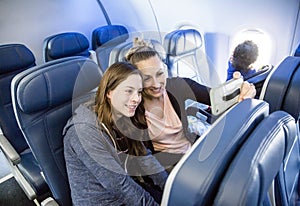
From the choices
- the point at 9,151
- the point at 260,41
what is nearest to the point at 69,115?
the point at 9,151

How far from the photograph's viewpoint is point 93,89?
4.11ft

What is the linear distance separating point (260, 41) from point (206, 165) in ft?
6.58

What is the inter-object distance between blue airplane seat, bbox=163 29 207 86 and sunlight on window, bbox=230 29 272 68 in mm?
353

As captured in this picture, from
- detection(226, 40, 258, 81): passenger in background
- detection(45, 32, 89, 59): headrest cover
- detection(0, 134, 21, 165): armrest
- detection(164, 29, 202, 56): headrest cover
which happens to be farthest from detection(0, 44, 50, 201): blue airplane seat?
detection(226, 40, 258, 81): passenger in background

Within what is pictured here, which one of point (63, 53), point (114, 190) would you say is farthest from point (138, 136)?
point (63, 53)

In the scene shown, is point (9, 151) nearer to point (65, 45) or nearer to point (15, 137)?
point (15, 137)

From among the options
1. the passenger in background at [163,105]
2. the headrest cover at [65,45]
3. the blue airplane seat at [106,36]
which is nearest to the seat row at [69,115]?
the passenger in background at [163,105]

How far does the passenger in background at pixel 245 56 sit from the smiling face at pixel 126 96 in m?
1.47

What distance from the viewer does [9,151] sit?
1430 millimetres

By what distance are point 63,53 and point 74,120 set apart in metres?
1.85

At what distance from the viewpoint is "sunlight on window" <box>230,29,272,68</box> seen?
215 centimetres

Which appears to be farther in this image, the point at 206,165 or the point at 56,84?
the point at 56,84

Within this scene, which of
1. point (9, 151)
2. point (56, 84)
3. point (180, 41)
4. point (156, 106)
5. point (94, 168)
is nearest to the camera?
point (94, 168)

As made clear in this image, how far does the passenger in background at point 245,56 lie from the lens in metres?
2.19
